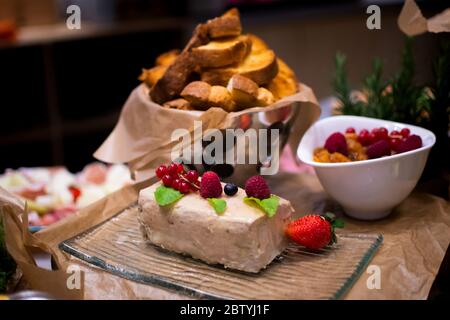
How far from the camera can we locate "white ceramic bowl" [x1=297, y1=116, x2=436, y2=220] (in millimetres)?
1176

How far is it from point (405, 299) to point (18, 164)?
2.71 metres

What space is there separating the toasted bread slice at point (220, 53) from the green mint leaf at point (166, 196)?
0.36 m

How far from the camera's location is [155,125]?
135 cm

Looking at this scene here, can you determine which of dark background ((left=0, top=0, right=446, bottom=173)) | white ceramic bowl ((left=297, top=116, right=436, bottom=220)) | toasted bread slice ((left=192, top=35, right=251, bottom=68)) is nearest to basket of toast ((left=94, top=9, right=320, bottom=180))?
toasted bread slice ((left=192, top=35, right=251, bottom=68))

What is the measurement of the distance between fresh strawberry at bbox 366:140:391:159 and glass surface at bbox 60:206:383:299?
18 cm

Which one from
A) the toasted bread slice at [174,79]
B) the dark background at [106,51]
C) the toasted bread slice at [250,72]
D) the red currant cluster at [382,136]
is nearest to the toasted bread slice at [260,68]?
the toasted bread slice at [250,72]

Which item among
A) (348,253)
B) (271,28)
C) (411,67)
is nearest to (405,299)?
(348,253)

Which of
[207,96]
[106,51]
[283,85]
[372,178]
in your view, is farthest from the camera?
[106,51]

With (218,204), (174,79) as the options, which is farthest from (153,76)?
(218,204)

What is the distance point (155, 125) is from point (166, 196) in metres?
0.29

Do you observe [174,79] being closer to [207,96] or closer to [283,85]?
[207,96]

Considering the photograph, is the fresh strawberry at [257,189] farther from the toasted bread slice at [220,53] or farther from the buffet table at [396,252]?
the toasted bread slice at [220,53]

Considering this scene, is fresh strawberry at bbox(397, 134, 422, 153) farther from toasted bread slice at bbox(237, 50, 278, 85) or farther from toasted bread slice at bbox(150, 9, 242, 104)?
toasted bread slice at bbox(150, 9, 242, 104)

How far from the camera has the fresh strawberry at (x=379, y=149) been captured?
123cm
